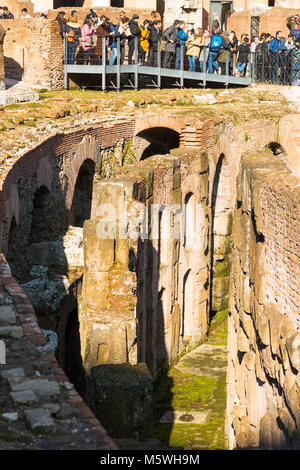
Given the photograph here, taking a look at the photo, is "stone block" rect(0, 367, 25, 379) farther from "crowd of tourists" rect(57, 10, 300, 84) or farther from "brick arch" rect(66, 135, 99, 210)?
"crowd of tourists" rect(57, 10, 300, 84)

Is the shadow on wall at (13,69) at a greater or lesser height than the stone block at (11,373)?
greater

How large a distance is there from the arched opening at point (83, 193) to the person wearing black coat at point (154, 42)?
5569 mm

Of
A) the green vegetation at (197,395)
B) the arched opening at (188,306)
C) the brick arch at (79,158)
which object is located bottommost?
the green vegetation at (197,395)

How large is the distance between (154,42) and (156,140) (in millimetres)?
3090

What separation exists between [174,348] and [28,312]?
29.8 ft

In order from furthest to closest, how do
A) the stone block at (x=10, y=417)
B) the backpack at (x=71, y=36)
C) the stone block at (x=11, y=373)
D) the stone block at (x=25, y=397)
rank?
the backpack at (x=71, y=36), the stone block at (x=11, y=373), the stone block at (x=25, y=397), the stone block at (x=10, y=417)

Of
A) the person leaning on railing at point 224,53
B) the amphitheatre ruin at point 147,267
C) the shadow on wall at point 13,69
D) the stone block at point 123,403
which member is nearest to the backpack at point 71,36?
the amphitheatre ruin at point 147,267

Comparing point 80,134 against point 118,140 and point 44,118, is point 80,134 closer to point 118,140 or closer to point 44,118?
point 44,118

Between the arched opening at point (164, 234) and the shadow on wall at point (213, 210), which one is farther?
the shadow on wall at point (213, 210)

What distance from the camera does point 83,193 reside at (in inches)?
653

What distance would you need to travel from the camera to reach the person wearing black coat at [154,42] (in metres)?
21.1

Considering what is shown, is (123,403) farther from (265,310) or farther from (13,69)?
(13,69)

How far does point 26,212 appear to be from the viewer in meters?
12.4

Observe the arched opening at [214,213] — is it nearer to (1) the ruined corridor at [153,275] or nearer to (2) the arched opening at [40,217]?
(1) the ruined corridor at [153,275]
